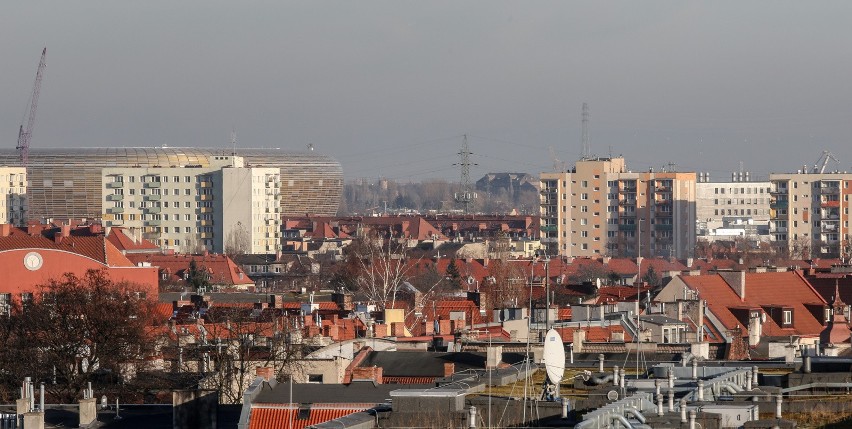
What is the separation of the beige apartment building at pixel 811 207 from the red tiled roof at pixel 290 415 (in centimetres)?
12832

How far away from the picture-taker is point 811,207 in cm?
15500

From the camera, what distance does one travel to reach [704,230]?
19325 cm

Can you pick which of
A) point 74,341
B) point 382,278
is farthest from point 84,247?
point 74,341

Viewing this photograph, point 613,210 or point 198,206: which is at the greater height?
point 198,206

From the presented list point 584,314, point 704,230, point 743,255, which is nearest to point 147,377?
point 584,314

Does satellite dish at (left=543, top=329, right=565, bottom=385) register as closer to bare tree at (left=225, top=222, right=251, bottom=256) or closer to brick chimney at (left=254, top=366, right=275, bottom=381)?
brick chimney at (left=254, top=366, right=275, bottom=381)

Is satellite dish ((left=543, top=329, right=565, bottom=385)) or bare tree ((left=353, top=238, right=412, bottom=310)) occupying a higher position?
satellite dish ((left=543, top=329, right=565, bottom=385))

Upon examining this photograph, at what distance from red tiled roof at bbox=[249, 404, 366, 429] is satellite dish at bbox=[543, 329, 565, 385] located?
8.65ft

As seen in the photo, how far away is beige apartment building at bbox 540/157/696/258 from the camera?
6191 inches

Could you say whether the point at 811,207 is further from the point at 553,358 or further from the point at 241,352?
the point at 553,358

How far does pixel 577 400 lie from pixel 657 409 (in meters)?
2.61

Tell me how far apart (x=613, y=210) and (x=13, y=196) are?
44.1 meters

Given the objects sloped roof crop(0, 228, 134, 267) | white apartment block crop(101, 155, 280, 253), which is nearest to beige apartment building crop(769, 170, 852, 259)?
white apartment block crop(101, 155, 280, 253)

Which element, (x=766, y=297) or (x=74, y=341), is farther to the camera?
(x=766, y=297)
